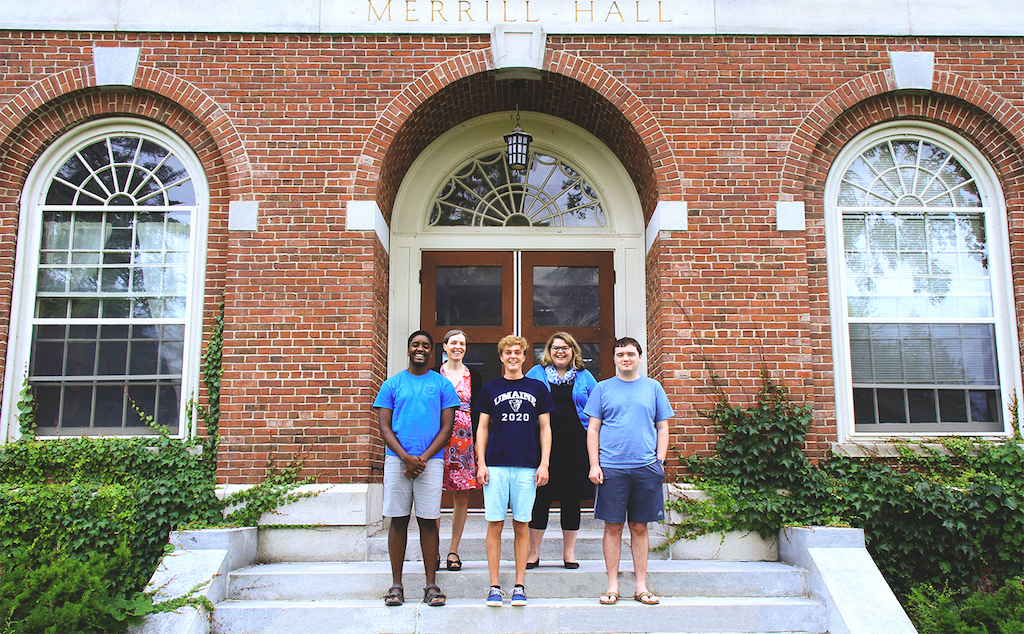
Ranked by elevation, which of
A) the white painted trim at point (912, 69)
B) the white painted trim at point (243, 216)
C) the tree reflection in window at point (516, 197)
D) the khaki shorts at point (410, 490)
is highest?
the white painted trim at point (912, 69)

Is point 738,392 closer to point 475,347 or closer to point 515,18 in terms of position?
point 475,347

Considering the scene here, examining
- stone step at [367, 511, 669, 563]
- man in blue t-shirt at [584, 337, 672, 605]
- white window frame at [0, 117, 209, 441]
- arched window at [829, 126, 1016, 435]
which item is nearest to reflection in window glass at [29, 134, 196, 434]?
white window frame at [0, 117, 209, 441]

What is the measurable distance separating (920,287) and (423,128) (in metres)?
4.96

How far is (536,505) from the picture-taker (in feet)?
17.8

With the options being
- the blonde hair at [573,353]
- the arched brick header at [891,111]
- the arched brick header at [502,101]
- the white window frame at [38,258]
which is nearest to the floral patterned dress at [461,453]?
the blonde hair at [573,353]

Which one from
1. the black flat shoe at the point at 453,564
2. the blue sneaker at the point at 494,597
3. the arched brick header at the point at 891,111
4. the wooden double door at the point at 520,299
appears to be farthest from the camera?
the wooden double door at the point at 520,299

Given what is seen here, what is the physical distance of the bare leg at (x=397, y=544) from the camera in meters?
5.07

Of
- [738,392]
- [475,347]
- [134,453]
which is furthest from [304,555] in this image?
[738,392]

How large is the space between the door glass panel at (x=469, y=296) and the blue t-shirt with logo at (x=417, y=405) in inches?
95.0

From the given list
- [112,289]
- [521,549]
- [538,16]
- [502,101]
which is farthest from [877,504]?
[112,289]

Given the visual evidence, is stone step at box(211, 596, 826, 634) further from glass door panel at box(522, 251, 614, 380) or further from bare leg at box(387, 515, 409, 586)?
glass door panel at box(522, 251, 614, 380)

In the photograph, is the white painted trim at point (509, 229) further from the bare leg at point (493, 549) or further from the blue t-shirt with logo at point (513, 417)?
the bare leg at point (493, 549)

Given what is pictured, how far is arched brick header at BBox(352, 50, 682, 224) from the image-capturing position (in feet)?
23.1

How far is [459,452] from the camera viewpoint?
5496 mm
